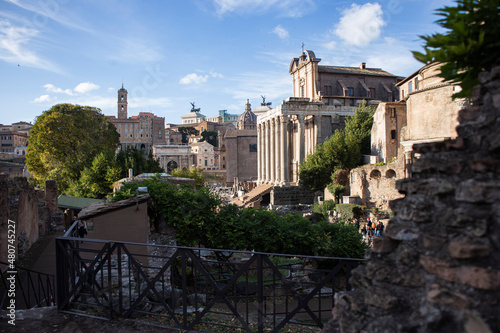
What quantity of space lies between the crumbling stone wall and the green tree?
3143cm

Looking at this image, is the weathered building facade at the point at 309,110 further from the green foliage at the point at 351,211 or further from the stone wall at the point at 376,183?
the green foliage at the point at 351,211

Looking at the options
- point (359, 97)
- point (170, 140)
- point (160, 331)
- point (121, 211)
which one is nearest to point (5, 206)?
point (121, 211)

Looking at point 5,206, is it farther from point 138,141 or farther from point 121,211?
point 138,141

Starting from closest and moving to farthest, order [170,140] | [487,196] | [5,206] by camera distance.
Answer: [487,196]
[5,206]
[170,140]

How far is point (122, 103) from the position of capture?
10638cm

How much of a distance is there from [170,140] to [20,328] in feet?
366

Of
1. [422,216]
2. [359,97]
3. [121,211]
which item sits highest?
[359,97]

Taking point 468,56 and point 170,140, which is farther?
point 170,140

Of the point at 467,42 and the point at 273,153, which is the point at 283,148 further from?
the point at 467,42

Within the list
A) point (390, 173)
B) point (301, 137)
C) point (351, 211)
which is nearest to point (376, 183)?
point (390, 173)

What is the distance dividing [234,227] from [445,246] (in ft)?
27.1

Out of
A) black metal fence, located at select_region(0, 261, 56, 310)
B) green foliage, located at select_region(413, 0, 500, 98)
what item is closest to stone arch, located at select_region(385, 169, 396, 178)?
black metal fence, located at select_region(0, 261, 56, 310)

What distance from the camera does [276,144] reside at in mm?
42031

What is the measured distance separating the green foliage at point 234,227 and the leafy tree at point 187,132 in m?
113
